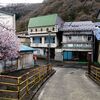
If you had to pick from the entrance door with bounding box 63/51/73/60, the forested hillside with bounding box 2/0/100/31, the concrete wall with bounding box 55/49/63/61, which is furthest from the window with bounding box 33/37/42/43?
the forested hillside with bounding box 2/0/100/31

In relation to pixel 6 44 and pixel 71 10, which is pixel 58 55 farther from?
pixel 6 44

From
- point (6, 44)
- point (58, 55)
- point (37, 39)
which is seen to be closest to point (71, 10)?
point (37, 39)

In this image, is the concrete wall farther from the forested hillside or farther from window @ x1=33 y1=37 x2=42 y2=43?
the forested hillside

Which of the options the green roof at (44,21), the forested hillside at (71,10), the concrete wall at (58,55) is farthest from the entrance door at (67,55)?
the forested hillside at (71,10)

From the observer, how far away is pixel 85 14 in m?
59.2

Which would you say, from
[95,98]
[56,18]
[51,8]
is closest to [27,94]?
[95,98]

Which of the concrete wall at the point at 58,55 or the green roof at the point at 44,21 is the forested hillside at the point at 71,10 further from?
Answer: the concrete wall at the point at 58,55

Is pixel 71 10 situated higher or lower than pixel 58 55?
higher

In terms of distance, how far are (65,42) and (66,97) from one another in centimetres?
3028

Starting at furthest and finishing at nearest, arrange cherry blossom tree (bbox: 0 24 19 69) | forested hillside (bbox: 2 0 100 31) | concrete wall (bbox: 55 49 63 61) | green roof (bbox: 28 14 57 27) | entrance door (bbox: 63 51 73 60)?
1. forested hillside (bbox: 2 0 100 31)
2. green roof (bbox: 28 14 57 27)
3. concrete wall (bbox: 55 49 63 61)
4. entrance door (bbox: 63 51 73 60)
5. cherry blossom tree (bbox: 0 24 19 69)

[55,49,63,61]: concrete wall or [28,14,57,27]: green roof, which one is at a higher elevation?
[28,14,57,27]: green roof

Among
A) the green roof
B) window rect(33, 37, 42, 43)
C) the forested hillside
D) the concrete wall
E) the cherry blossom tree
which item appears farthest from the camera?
the forested hillside

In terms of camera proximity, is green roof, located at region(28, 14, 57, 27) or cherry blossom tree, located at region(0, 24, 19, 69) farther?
green roof, located at region(28, 14, 57, 27)

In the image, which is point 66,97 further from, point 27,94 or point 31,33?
point 31,33
